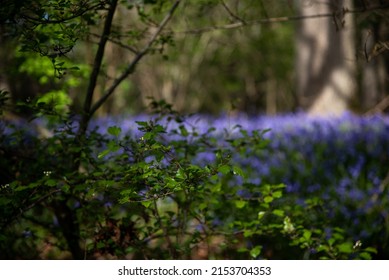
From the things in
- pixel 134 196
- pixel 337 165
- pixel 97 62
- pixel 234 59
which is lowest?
pixel 134 196

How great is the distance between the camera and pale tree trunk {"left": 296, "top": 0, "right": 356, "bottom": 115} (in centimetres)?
783

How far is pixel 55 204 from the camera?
284 centimetres

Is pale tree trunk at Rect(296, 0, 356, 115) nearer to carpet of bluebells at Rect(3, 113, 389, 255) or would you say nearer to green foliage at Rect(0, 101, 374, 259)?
carpet of bluebells at Rect(3, 113, 389, 255)

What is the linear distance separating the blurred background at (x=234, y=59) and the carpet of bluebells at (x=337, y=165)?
0.87 metres

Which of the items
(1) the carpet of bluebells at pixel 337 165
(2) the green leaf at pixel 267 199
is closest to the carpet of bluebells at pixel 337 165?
(1) the carpet of bluebells at pixel 337 165

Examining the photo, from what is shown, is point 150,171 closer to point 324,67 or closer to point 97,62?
point 97,62

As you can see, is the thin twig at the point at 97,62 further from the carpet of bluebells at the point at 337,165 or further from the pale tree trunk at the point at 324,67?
the pale tree trunk at the point at 324,67

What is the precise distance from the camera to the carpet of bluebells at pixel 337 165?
4.29 metres

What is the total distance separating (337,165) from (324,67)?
123 inches

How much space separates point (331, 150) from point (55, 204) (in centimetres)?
349

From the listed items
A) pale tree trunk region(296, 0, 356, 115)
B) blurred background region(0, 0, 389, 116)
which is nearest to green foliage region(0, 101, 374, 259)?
blurred background region(0, 0, 389, 116)

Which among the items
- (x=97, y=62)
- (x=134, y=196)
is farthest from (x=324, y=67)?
(x=134, y=196)

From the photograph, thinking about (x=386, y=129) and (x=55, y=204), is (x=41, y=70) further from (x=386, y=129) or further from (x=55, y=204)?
(x=386, y=129)

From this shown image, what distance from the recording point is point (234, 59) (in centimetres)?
1825
